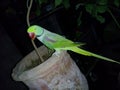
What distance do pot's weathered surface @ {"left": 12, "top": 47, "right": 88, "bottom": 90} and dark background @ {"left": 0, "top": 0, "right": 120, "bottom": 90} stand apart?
0.87 m

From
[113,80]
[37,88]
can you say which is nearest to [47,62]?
[37,88]

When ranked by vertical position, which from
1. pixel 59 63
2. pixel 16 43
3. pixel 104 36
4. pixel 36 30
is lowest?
pixel 104 36

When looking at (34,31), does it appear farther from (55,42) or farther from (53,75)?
(53,75)

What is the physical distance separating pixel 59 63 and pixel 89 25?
1.24 m

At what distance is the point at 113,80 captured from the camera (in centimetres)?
246

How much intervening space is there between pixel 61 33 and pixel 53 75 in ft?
3.89

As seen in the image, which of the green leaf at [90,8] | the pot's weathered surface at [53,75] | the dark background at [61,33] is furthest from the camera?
the dark background at [61,33]

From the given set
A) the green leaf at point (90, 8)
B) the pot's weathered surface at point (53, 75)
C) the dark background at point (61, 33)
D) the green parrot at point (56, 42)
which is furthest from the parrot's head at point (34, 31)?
the dark background at point (61, 33)

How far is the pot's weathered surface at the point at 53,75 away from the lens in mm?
1549

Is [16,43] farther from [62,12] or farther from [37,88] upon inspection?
[37,88]

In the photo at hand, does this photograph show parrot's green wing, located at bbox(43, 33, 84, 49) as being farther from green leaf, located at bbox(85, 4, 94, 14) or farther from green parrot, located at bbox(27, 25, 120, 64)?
green leaf, located at bbox(85, 4, 94, 14)

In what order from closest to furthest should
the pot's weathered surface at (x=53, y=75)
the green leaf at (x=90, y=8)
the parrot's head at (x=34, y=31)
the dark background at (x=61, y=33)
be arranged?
1. the parrot's head at (x=34, y=31)
2. the pot's weathered surface at (x=53, y=75)
3. the green leaf at (x=90, y=8)
4. the dark background at (x=61, y=33)

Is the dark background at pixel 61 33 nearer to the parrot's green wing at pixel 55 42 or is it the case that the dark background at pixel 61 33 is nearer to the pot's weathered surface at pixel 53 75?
the pot's weathered surface at pixel 53 75

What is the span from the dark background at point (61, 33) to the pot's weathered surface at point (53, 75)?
87cm
